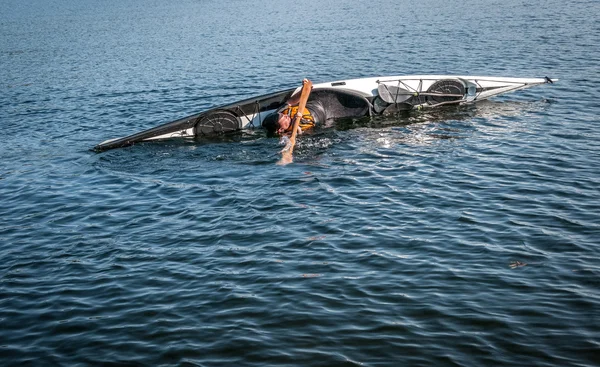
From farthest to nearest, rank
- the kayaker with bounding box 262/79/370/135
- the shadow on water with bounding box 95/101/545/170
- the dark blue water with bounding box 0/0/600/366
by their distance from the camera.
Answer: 1. the kayaker with bounding box 262/79/370/135
2. the shadow on water with bounding box 95/101/545/170
3. the dark blue water with bounding box 0/0/600/366

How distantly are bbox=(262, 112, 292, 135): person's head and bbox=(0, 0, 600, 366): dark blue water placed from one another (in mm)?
509

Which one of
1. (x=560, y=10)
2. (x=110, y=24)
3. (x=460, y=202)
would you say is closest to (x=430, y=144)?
(x=460, y=202)

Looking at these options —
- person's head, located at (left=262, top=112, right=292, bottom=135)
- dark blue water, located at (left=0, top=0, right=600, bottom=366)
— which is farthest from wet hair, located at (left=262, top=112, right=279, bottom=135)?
dark blue water, located at (left=0, top=0, right=600, bottom=366)

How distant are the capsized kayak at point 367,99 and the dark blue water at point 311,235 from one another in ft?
2.06

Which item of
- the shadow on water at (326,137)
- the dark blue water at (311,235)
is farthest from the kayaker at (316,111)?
the dark blue water at (311,235)

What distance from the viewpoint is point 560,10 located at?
4719 cm

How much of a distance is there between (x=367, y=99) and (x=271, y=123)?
3.74 metres

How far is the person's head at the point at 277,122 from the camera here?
21.4 m

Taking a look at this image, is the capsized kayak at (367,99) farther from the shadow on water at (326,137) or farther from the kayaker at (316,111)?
the shadow on water at (326,137)

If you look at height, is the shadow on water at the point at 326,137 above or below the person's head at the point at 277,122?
A: below

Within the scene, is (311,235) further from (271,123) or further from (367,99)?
(367,99)

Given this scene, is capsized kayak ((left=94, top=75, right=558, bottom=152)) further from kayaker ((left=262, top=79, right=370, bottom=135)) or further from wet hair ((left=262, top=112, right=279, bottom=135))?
wet hair ((left=262, top=112, right=279, bottom=135))

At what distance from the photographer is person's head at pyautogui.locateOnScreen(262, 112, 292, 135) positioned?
843 inches

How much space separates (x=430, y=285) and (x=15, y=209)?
11351 millimetres
